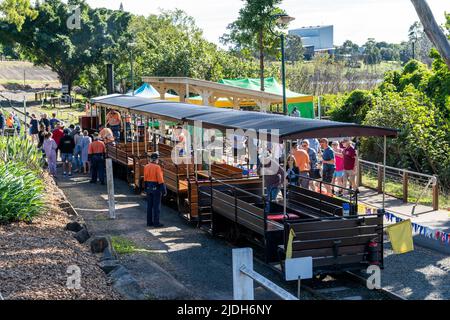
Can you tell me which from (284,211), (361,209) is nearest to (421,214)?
(361,209)

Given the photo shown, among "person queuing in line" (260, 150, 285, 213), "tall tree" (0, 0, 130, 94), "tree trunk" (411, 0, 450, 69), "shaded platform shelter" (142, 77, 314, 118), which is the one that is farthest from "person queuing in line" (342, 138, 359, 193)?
"tall tree" (0, 0, 130, 94)

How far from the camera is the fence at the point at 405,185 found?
17141mm

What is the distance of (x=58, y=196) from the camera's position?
53.8 ft

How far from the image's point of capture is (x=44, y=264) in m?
9.40

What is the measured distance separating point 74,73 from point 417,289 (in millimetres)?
54223

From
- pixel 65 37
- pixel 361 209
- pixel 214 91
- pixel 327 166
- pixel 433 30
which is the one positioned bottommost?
pixel 361 209

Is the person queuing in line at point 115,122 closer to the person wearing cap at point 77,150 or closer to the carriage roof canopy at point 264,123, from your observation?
the person wearing cap at point 77,150

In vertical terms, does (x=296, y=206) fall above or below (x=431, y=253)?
above

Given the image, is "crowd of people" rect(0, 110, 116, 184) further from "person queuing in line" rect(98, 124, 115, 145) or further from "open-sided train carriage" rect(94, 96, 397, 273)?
"open-sided train carriage" rect(94, 96, 397, 273)

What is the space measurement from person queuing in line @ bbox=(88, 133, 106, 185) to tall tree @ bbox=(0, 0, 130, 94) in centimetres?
3790

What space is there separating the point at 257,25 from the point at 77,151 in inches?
384

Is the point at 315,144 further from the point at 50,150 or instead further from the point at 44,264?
the point at 44,264
